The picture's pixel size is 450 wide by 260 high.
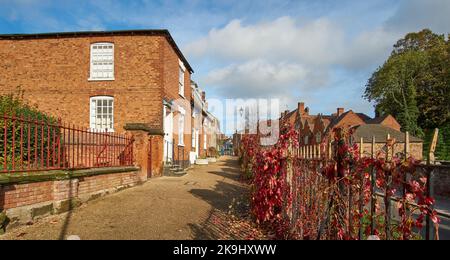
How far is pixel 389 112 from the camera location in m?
52.7

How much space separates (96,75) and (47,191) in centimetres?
1073

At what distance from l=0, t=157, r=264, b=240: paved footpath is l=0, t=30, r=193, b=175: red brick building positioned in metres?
6.73

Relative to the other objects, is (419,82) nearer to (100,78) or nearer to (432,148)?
(100,78)

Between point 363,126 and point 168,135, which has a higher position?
point 363,126

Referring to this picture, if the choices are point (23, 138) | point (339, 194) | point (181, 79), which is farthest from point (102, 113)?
point (339, 194)

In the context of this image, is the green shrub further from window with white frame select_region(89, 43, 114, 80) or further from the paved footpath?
window with white frame select_region(89, 43, 114, 80)

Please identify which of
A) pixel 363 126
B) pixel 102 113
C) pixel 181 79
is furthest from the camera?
pixel 363 126

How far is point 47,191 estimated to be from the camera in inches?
261

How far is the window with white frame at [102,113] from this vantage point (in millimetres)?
15750

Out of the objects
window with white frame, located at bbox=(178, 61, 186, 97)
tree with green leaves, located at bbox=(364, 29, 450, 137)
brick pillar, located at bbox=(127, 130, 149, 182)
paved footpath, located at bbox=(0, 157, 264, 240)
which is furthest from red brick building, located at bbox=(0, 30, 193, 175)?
tree with green leaves, located at bbox=(364, 29, 450, 137)

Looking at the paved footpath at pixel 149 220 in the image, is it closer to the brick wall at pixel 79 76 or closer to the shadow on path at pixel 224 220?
the shadow on path at pixel 224 220

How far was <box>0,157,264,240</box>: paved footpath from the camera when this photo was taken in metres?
5.59

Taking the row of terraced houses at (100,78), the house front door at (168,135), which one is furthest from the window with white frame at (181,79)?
the house front door at (168,135)
